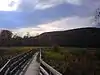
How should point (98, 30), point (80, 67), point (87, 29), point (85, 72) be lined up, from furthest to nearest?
point (87, 29), point (98, 30), point (80, 67), point (85, 72)

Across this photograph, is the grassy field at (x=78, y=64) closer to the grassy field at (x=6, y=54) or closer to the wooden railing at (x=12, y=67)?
the wooden railing at (x=12, y=67)

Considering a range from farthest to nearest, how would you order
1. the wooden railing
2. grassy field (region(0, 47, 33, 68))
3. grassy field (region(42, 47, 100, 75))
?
grassy field (region(0, 47, 33, 68)) → grassy field (region(42, 47, 100, 75)) → the wooden railing

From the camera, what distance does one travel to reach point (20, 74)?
18.6m

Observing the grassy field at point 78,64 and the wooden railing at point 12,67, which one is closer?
the wooden railing at point 12,67

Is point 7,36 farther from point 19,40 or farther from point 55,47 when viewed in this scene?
point 55,47

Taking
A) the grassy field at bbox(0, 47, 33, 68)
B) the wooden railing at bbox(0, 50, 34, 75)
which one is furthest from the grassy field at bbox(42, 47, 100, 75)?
the grassy field at bbox(0, 47, 33, 68)

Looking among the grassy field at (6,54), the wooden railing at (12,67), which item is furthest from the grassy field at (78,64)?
the grassy field at (6,54)

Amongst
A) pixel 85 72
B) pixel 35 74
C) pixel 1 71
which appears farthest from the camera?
pixel 35 74

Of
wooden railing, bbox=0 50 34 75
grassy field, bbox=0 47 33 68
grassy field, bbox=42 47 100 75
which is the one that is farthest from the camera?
grassy field, bbox=0 47 33 68

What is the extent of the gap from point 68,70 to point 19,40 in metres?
175

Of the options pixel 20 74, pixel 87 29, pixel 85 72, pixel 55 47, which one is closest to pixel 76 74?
pixel 85 72

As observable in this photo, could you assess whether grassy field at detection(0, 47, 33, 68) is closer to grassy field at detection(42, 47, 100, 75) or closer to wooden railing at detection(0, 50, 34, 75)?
wooden railing at detection(0, 50, 34, 75)

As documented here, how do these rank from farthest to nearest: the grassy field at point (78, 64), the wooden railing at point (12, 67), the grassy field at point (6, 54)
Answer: the grassy field at point (6, 54)
the grassy field at point (78, 64)
the wooden railing at point (12, 67)

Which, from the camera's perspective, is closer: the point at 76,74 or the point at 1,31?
the point at 76,74
